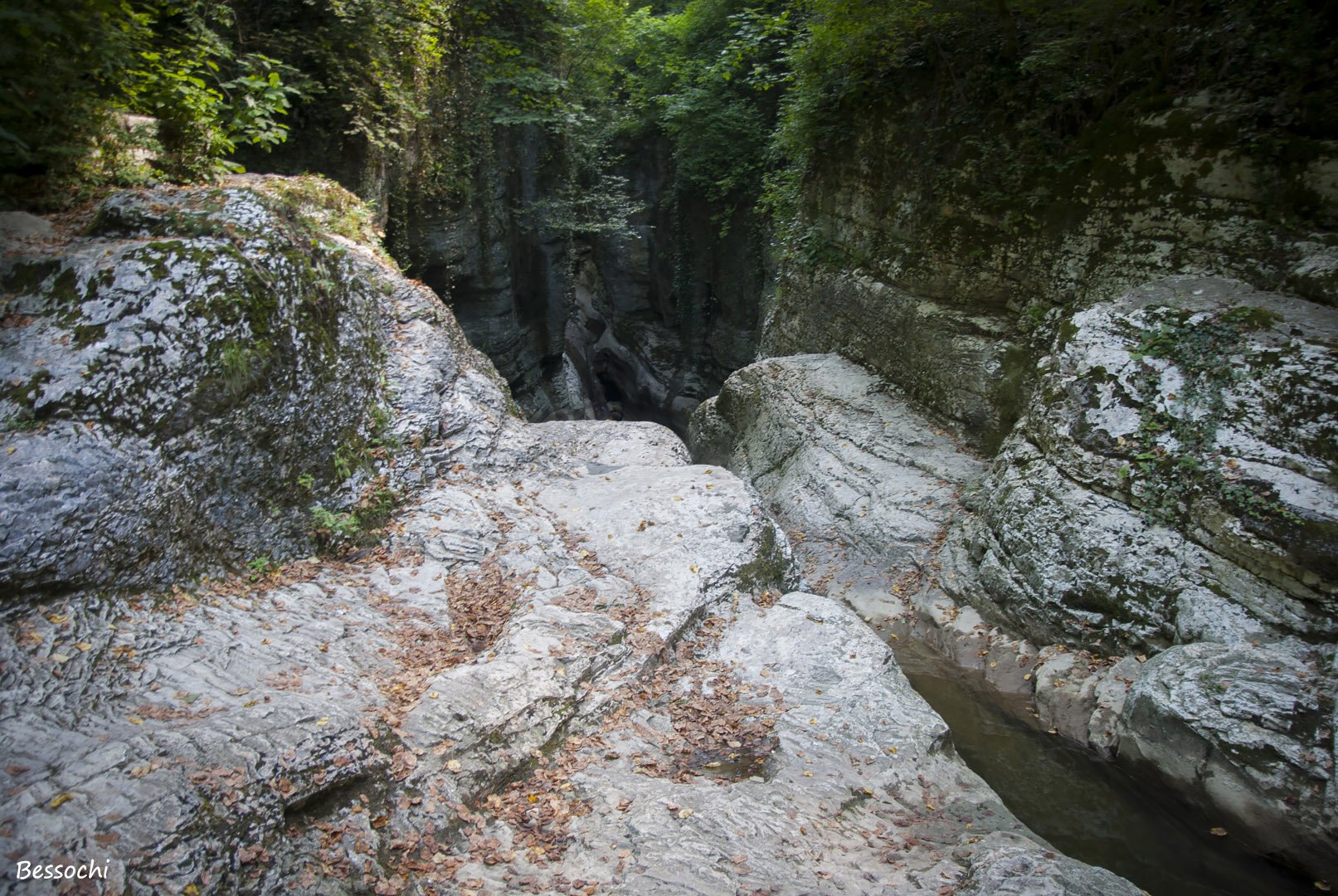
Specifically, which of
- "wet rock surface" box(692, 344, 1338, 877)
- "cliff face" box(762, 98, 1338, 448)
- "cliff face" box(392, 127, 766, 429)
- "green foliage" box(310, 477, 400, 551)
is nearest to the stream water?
"wet rock surface" box(692, 344, 1338, 877)

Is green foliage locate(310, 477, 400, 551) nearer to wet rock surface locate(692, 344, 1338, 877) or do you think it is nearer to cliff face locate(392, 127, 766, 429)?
wet rock surface locate(692, 344, 1338, 877)

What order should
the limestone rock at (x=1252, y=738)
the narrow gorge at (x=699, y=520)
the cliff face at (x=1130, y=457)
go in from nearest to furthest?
the narrow gorge at (x=699, y=520) < the limestone rock at (x=1252, y=738) < the cliff face at (x=1130, y=457)

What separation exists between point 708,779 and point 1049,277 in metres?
8.68

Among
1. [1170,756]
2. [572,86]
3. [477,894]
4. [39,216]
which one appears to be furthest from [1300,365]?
[572,86]

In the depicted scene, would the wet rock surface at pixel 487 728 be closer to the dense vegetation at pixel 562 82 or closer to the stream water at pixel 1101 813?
the stream water at pixel 1101 813

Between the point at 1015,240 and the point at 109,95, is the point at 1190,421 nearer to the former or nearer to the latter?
the point at 1015,240

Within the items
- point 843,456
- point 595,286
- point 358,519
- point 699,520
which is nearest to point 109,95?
point 358,519

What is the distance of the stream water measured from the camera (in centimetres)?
568

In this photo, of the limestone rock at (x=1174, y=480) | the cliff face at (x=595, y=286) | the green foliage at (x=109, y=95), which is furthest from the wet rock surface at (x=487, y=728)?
the cliff face at (x=595, y=286)

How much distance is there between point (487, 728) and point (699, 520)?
4.02 meters

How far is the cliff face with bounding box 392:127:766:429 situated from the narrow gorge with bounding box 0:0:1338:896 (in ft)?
18.7

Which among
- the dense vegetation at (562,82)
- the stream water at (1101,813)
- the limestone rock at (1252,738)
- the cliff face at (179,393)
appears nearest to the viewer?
the cliff face at (179,393)

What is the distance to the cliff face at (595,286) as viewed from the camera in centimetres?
1939

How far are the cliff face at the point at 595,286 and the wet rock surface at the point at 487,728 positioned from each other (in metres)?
11.7
